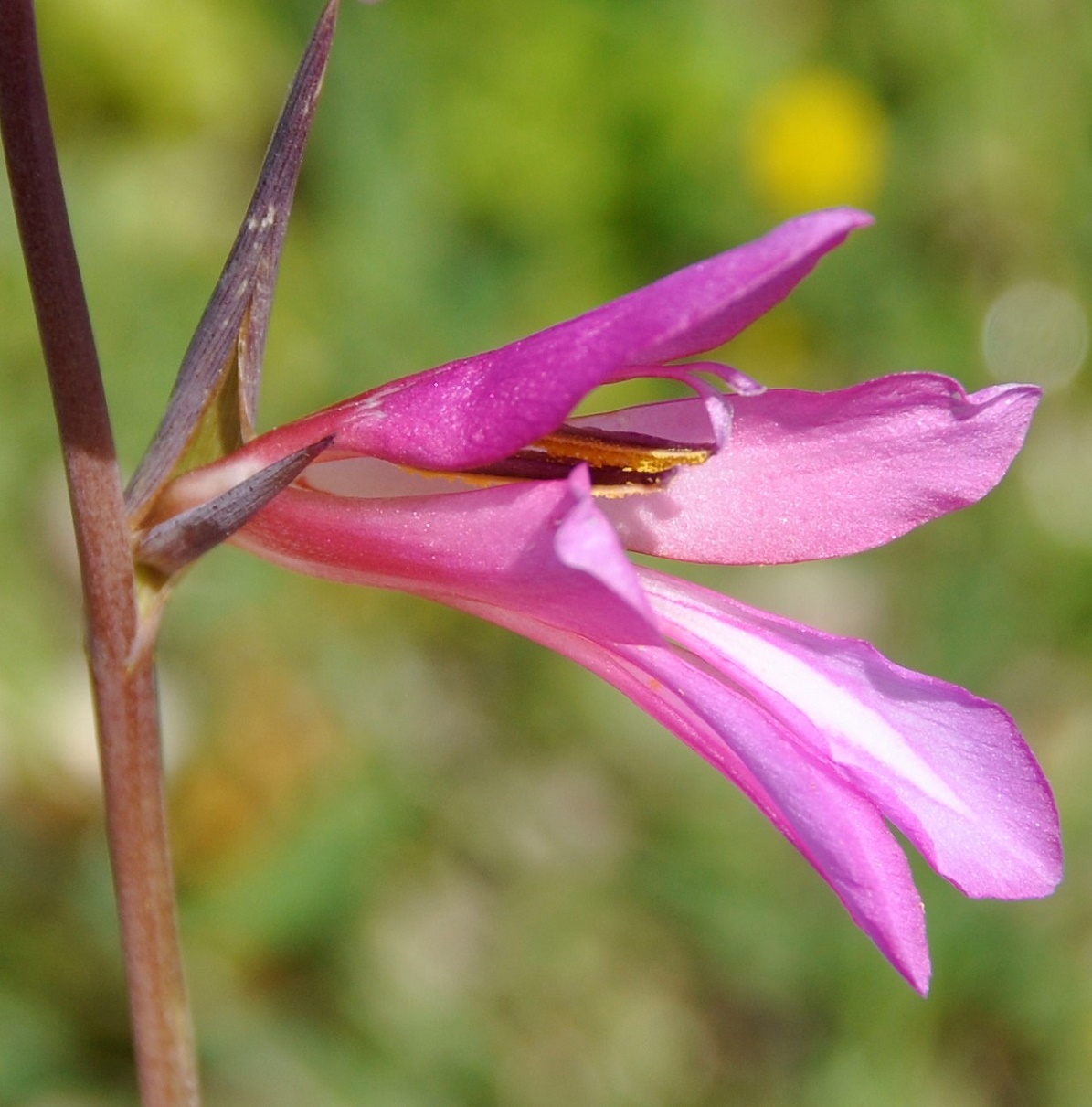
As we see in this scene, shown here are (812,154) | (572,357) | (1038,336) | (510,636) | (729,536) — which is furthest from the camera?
(812,154)

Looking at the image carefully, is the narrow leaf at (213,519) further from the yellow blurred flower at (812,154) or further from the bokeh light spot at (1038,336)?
the yellow blurred flower at (812,154)

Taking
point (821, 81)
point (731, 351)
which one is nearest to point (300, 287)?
point (731, 351)

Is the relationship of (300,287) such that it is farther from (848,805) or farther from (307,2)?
(848,805)

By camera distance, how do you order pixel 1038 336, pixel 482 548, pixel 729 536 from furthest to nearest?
pixel 1038 336 → pixel 729 536 → pixel 482 548

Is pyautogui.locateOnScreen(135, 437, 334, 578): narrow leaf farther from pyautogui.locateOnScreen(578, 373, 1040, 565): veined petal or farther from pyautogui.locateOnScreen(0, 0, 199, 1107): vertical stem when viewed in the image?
pyautogui.locateOnScreen(578, 373, 1040, 565): veined petal

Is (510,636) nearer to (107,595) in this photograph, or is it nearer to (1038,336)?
(1038,336)

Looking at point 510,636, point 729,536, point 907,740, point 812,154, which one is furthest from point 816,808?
point 812,154

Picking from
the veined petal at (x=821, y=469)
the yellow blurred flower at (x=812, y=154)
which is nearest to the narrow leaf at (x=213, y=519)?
the veined petal at (x=821, y=469)

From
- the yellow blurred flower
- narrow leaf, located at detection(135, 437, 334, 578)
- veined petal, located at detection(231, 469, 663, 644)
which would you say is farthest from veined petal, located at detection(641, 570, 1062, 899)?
the yellow blurred flower
